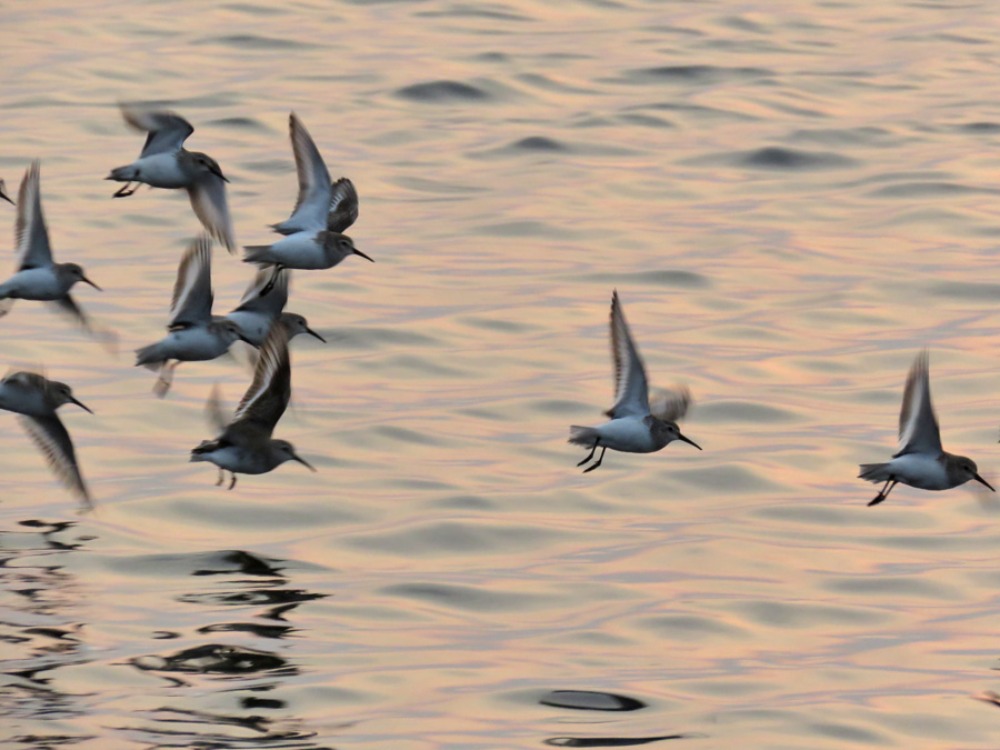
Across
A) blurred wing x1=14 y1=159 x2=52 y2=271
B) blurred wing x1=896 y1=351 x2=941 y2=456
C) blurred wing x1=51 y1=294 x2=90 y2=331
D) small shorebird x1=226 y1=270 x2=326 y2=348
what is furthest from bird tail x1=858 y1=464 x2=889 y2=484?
blurred wing x1=14 y1=159 x2=52 y2=271

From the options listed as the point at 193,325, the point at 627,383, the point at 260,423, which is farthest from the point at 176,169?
the point at 627,383

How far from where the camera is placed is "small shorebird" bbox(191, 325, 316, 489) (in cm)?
1252

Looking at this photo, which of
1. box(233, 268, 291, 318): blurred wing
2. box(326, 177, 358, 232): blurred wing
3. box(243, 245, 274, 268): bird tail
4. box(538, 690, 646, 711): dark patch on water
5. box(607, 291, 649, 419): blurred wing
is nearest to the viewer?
box(538, 690, 646, 711): dark patch on water

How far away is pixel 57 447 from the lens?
14.3 metres

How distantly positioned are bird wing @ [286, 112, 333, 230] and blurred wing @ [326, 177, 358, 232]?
922 millimetres

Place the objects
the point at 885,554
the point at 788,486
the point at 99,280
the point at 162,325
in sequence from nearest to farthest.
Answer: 1. the point at 885,554
2. the point at 788,486
3. the point at 162,325
4. the point at 99,280

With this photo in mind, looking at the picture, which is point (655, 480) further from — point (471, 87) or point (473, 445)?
point (471, 87)

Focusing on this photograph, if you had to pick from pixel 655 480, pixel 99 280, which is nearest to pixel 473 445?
pixel 655 480

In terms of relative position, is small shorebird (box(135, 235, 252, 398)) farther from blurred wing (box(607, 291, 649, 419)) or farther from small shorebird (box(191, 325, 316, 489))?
blurred wing (box(607, 291, 649, 419))

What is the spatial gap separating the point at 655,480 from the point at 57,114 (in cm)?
1286

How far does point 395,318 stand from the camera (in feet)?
66.2

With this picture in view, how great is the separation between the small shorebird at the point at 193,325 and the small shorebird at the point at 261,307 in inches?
18.5

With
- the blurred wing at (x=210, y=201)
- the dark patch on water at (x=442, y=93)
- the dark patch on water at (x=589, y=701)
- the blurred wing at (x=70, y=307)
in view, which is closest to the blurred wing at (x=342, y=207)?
the blurred wing at (x=210, y=201)

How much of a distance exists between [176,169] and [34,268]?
1.19 m
